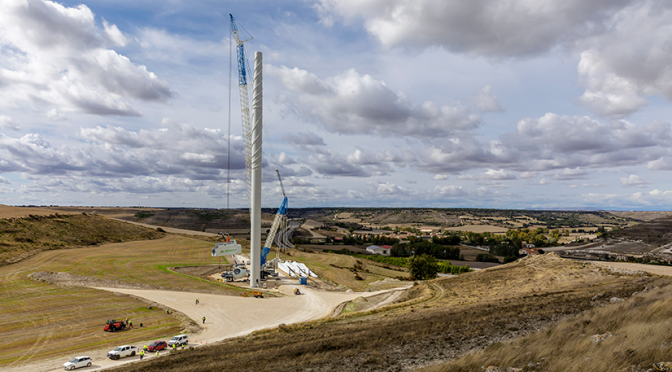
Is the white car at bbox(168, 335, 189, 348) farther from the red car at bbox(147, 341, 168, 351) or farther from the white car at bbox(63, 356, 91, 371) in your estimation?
the white car at bbox(63, 356, 91, 371)

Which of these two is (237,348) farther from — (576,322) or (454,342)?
(576,322)

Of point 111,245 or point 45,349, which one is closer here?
point 45,349

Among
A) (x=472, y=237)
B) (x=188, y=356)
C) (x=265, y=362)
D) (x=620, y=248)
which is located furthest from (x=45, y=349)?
(x=472, y=237)

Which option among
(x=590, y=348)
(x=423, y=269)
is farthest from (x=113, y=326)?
(x=423, y=269)

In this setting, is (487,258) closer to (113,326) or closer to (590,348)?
(113,326)

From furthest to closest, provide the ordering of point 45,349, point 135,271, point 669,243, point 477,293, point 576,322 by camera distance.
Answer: point 669,243 < point 135,271 < point 477,293 < point 45,349 < point 576,322

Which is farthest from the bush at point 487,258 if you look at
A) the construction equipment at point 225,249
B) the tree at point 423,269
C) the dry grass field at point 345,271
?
the construction equipment at point 225,249

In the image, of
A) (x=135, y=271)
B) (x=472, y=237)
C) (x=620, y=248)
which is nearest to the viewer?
(x=135, y=271)

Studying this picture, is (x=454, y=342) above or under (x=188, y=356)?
above
